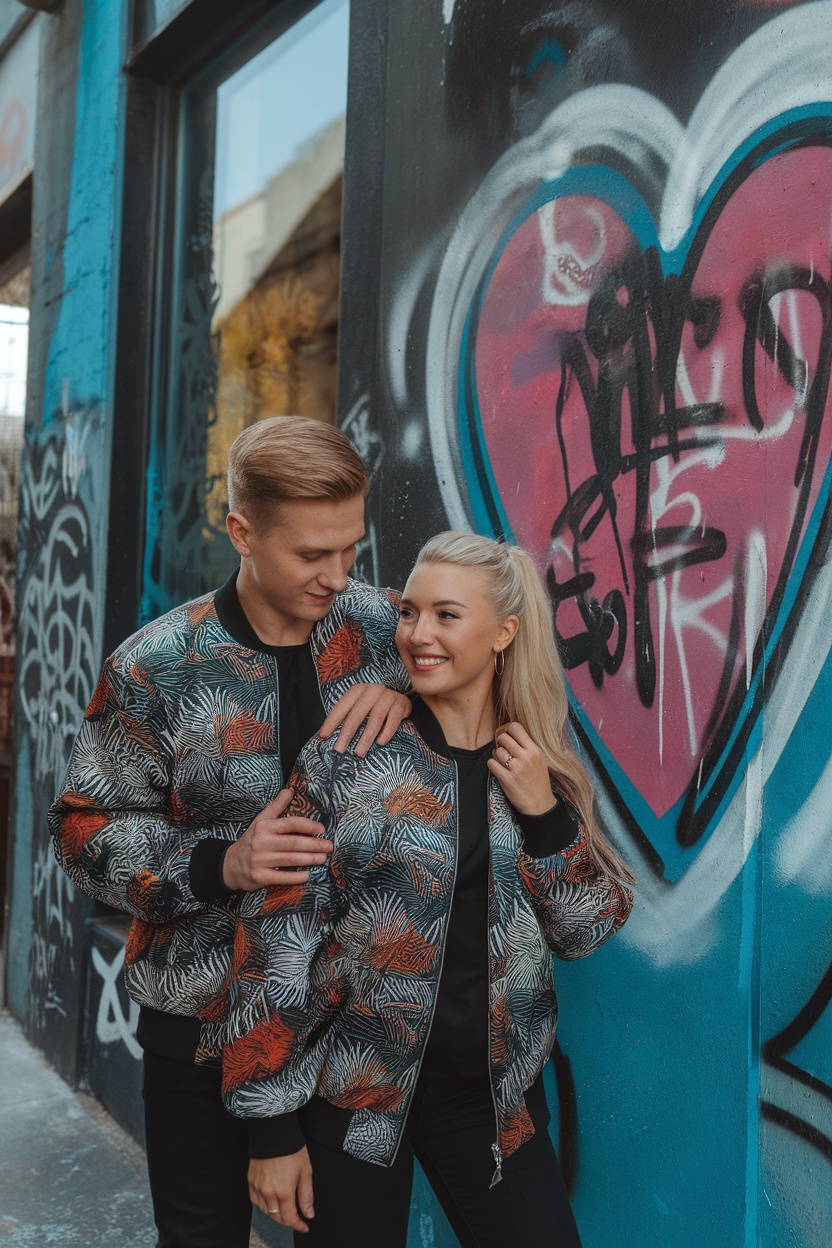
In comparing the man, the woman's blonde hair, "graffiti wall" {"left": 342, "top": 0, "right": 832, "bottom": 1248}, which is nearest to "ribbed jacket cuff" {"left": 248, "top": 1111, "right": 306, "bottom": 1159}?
the man

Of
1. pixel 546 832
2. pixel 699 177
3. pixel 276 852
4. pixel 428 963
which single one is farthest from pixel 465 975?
pixel 699 177

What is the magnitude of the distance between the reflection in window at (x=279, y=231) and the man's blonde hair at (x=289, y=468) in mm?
1826

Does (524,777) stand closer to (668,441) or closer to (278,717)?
(278,717)

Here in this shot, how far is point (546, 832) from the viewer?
190 cm

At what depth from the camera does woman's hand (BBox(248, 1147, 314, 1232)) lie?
70.9 inches

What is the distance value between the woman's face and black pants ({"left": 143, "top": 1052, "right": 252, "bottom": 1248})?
0.82 metres

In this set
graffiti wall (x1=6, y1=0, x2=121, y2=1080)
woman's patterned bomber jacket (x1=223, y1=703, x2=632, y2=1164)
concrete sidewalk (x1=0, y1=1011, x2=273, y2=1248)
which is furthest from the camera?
graffiti wall (x1=6, y1=0, x2=121, y2=1080)

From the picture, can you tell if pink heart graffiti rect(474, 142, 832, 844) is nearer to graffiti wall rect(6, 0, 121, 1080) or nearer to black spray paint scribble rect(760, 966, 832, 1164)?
black spray paint scribble rect(760, 966, 832, 1164)

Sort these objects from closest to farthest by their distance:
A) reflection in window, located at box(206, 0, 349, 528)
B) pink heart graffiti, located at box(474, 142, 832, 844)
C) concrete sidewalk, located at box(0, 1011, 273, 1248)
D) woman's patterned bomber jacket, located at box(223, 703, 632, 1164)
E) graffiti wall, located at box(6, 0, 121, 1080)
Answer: woman's patterned bomber jacket, located at box(223, 703, 632, 1164) < pink heart graffiti, located at box(474, 142, 832, 844) < concrete sidewalk, located at box(0, 1011, 273, 1248) < reflection in window, located at box(206, 0, 349, 528) < graffiti wall, located at box(6, 0, 121, 1080)

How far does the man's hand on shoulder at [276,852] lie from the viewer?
1780 mm

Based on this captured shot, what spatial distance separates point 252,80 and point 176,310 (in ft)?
2.95

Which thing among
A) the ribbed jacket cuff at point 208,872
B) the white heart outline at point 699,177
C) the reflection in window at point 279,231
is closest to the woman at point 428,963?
the ribbed jacket cuff at point 208,872

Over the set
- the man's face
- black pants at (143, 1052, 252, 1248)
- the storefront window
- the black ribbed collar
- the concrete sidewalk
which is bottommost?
the concrete sidewalk

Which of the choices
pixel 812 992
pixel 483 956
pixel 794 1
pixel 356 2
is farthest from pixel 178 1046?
pixel 356 2
